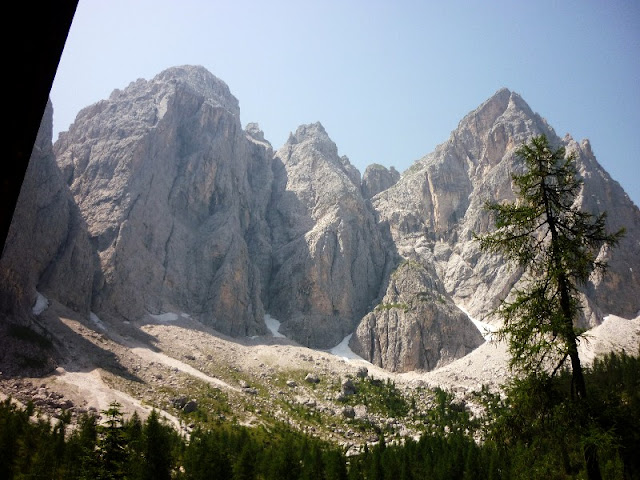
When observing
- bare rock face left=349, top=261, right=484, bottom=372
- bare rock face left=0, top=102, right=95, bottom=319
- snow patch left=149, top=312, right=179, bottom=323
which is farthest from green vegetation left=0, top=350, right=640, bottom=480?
snow patch left=149, top=312, right=179, bottom=323

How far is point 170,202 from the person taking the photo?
416ft

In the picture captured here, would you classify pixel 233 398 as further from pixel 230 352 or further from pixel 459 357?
pixel 459 357

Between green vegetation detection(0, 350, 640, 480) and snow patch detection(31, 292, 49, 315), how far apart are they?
28.7 metres

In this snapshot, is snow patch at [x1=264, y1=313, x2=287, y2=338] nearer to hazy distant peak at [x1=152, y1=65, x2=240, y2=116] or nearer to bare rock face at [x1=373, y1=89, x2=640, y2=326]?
bare rock face at [x1=373, y1=89, x2=640, y2=326]

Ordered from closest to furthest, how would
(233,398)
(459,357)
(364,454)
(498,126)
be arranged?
(364,454) → (233,398) → (459,357) → (498,126)

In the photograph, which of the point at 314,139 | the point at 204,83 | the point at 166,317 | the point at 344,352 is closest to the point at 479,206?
the point at 344,352

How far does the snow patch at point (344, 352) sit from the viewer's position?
374 ft

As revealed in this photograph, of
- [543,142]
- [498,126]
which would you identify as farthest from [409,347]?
[543,142]

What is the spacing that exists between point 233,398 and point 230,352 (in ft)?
67.4

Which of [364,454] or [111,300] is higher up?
[111,300]

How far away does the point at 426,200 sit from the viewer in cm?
16088

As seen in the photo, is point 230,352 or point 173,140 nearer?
point 230,352

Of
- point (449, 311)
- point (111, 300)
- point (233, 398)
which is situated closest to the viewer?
point (233, 398)

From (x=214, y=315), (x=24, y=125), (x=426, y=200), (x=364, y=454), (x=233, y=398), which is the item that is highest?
(x=426, y=200)
